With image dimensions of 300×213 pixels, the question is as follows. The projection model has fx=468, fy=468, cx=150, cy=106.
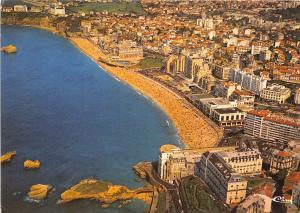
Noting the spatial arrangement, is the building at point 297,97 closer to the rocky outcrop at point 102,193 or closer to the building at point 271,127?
the building at point 271,127

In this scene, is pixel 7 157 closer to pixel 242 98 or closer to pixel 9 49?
pixel 242 98

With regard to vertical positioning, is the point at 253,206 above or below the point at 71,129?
above

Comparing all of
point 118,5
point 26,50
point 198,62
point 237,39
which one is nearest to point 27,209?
point 198,62

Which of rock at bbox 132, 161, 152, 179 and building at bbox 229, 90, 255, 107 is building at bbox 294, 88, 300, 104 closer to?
building at bbox 229, 90, 255, 107

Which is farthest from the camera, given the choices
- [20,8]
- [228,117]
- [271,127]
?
[20,8]

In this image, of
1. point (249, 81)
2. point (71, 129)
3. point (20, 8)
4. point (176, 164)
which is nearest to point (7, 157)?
point (71, 129)

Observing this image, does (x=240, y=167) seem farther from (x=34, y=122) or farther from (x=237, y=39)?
(x=237, y=39)

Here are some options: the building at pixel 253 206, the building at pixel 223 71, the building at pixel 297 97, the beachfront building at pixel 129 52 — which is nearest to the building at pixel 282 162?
the building at pixel 253 206
